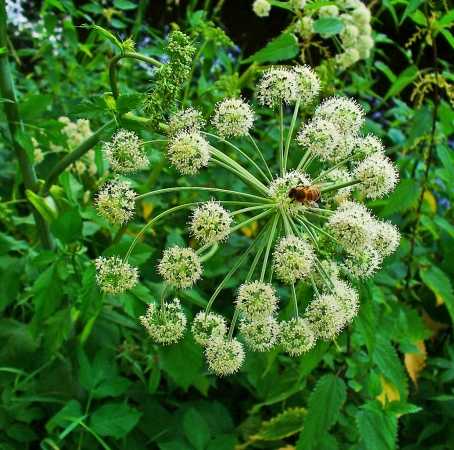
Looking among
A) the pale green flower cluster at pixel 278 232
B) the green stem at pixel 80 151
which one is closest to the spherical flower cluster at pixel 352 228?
the pale green flower cluster at pixel 278 232

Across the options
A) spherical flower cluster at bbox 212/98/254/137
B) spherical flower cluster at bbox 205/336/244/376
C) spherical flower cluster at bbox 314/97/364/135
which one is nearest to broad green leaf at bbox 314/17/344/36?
spherical flower cluster at bbox 314/97/364/135

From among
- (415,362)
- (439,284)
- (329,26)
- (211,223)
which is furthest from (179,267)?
(415,362)

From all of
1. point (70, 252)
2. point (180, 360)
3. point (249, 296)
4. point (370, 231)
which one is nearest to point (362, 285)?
point (370, 231)

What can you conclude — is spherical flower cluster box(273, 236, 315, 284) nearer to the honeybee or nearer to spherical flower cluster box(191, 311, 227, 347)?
the honeybee

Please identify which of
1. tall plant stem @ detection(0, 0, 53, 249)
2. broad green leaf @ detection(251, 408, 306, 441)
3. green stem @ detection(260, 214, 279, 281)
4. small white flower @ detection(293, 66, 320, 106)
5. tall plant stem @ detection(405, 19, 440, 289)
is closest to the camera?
green stem @ detection(260, 214, 279, 281)

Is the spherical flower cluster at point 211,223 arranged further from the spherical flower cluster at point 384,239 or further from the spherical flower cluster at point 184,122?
the spherical flower cluster at point 384,239

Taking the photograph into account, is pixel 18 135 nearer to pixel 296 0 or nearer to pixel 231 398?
A: pixel 296 0
